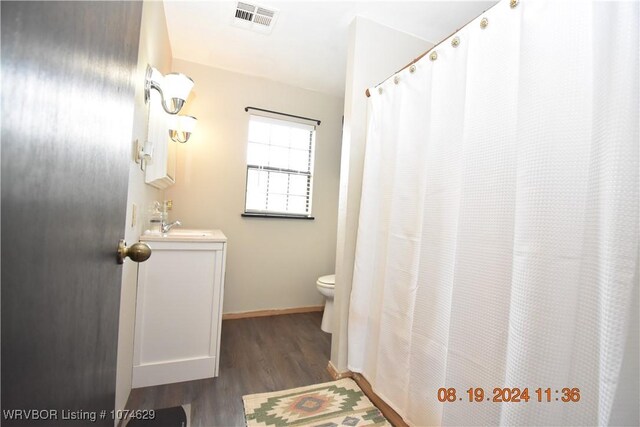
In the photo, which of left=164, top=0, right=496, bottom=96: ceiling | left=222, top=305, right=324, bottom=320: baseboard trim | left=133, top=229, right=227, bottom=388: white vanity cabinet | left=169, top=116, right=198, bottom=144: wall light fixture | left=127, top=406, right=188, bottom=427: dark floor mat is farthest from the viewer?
left=222, top=305, right=324, bottom=320: baseboard trim

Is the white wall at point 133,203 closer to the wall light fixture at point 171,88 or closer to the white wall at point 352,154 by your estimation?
the wall light fixture at point 171,88

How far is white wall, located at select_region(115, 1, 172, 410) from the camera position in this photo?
1.34 metres

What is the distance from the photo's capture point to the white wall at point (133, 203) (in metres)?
1.34

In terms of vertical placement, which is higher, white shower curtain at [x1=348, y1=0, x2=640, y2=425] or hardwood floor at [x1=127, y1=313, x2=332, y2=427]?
white shower curtain at [x1=348, y1=0, x2=640, y2=425]

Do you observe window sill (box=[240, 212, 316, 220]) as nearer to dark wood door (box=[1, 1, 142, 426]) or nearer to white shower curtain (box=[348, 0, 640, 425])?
white shower curtain (box=[348, 0, 640, 425])

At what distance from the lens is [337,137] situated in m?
3.19

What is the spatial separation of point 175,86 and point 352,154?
113cm

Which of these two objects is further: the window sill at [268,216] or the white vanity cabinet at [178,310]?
the window sill at [268,216]

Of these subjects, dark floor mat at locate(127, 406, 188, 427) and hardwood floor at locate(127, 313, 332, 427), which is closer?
dark floor mat at locate(127, 406, 188, 427)

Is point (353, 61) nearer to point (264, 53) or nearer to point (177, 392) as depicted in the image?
point (264, 53)

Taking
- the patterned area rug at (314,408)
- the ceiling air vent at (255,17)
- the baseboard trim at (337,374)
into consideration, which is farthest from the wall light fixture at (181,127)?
the baseboard trim at (337,374)

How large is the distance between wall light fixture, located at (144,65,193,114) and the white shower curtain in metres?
1.23

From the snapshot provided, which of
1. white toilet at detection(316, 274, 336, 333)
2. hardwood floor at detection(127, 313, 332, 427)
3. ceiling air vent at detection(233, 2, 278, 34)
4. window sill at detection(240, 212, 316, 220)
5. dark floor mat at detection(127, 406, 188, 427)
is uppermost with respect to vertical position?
ceiling air vent at detection(233, 2, 278, 34)

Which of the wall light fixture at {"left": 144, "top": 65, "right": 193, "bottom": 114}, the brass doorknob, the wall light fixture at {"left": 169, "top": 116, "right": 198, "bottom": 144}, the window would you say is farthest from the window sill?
the brass doorknob
